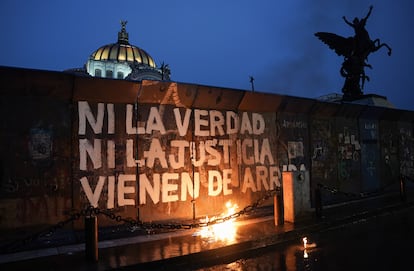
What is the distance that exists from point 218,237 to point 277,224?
1.92m

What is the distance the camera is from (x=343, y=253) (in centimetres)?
633

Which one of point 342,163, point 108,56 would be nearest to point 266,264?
point 342,163

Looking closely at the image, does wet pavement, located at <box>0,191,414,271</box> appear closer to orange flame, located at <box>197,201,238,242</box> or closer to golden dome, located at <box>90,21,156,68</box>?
orange flame, located at <box>197,201,238,242</box>

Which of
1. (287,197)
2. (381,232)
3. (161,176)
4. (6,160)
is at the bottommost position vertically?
(381,232)

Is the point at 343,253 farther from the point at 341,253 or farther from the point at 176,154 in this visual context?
the point at 176,154

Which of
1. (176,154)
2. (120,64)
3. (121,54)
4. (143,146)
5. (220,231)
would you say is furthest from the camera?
(121,54)

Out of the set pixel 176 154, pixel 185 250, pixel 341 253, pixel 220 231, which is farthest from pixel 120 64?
pixel 341 253

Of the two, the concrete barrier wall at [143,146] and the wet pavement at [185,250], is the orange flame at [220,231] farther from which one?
the concrete barrier wall at [143,146]

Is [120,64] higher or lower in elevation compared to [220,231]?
higher

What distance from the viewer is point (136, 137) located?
8.14 m

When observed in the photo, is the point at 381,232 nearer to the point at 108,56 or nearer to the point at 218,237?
the point at 218,237

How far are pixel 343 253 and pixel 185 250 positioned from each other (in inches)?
122

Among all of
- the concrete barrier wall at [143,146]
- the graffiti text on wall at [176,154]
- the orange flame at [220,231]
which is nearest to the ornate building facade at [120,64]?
the concrete barrier wall at [143,146]

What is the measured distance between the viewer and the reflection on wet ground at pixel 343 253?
5641mm
